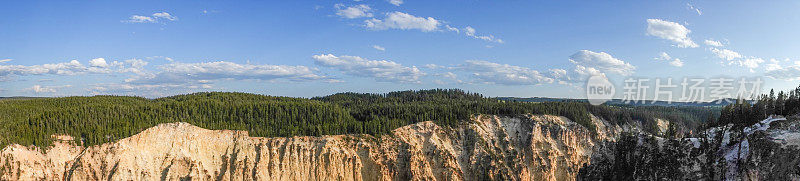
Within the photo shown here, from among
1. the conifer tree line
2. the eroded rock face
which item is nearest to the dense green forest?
the eroded rock face

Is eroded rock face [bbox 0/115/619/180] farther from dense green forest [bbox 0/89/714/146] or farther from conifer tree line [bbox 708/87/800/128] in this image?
conifer tree line [bbox 708/87/800/128]

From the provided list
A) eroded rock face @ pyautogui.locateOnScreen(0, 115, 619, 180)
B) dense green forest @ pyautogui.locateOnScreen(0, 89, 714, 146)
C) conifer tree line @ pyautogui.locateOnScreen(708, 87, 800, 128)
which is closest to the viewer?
eroded rock face @ pyautogui.locateOnScreen(0, 115, 619, 180)

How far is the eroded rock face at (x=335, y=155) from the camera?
67.9 metres

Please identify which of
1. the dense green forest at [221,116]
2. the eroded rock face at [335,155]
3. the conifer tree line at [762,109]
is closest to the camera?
the eroded rock face at [335,155]

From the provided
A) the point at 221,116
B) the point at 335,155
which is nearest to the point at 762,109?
the point at 335,155

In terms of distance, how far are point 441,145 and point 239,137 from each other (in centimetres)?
4497

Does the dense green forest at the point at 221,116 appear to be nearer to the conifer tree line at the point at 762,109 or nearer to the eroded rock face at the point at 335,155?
the eroded rock face at the point at 335,155

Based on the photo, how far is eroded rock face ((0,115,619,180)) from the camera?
67875 mm

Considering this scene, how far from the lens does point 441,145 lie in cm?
9225

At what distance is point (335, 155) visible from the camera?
80.7 meters

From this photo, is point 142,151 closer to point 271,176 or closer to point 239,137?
point 239,137

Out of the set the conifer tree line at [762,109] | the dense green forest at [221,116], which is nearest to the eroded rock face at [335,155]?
the dense green forest at [221,116]

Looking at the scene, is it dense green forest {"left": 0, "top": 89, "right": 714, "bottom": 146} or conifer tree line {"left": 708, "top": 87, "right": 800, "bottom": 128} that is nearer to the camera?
dense green forest {"left": 0, "top": 89, "right": 714, "bottom": 146}

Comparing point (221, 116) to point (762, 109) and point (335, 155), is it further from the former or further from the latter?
point (762, 109)
